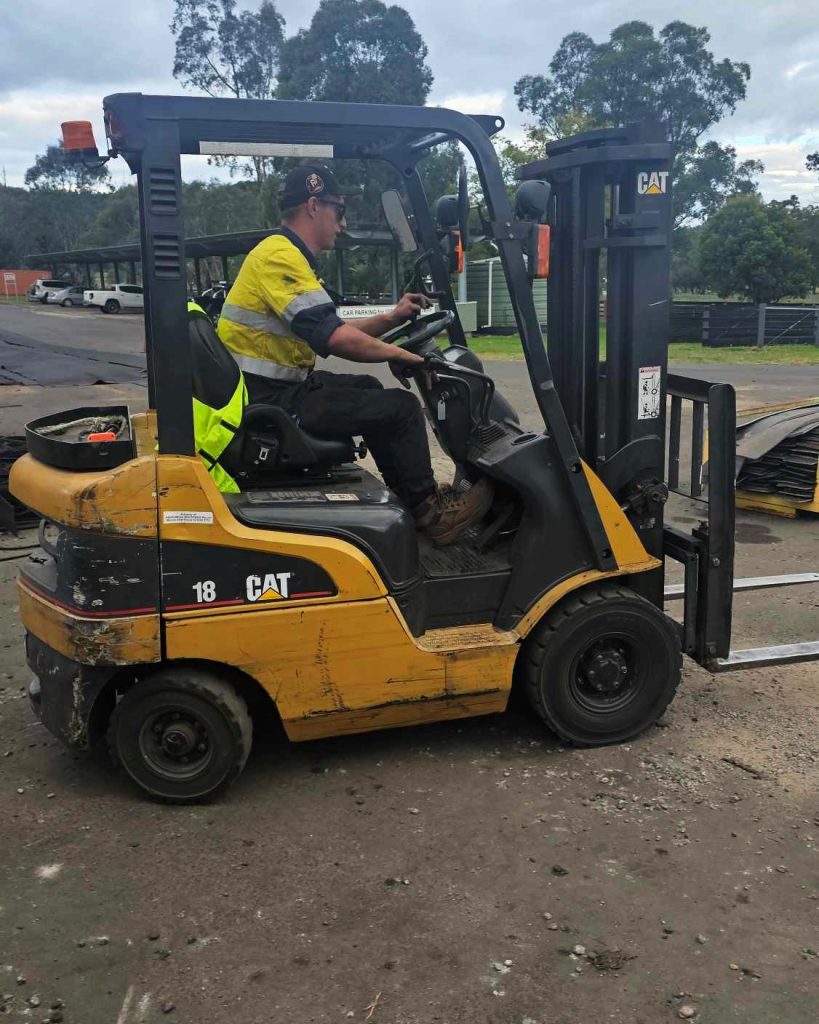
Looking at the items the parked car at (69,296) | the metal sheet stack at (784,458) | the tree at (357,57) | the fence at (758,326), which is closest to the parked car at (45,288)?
the parked car at (69,296)

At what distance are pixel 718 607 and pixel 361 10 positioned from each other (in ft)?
138

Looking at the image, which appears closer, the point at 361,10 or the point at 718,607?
the point at 718,607

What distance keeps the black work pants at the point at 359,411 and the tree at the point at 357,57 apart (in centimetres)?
2596

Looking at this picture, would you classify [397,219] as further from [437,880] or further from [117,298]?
[117,298]

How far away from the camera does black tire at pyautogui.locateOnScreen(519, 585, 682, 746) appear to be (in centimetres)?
397

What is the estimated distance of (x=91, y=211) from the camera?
88312 mm

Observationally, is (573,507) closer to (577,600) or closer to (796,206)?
(577,600)

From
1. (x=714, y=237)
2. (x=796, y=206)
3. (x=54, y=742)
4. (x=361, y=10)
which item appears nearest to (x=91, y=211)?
(x=361, y=10)

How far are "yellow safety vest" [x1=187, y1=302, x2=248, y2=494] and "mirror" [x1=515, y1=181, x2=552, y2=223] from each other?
4.16 feet

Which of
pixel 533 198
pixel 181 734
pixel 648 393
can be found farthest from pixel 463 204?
pixel 181 734

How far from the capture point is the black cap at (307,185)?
12.4 ft

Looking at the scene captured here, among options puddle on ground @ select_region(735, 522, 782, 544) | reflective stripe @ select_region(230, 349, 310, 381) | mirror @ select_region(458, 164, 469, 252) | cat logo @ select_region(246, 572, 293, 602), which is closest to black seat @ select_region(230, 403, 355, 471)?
reflective stripe @ select_region(230, 349, 310, 381)

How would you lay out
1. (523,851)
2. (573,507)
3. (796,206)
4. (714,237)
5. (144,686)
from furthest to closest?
(796,206) → (714,237) → (573,507) → (144,686) → (523,851)

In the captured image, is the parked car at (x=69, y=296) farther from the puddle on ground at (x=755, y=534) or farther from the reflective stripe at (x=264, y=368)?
the reflective stripe at (x=264, y=368)
